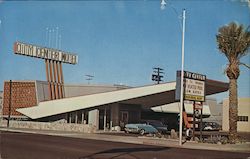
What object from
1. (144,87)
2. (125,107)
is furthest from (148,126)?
(125,107)

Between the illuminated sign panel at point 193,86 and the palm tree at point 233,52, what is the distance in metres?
2.22

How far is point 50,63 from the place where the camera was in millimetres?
53938

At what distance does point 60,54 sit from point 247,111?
113 feet

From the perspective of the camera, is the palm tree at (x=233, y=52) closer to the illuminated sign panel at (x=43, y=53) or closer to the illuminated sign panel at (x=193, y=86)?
the illuminated sign panel at (x=193, y=86)

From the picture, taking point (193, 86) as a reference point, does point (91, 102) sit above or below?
below

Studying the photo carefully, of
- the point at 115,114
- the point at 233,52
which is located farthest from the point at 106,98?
the point at 233,52

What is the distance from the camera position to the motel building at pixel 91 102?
42406mm

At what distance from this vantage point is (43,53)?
5297 cm

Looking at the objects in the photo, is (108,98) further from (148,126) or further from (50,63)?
(50,63)

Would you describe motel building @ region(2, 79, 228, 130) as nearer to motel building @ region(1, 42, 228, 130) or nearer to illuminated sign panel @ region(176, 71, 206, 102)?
motel building @ region(1, 42, 228, 130)

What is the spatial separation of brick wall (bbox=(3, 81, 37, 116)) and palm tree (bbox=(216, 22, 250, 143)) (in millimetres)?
29580

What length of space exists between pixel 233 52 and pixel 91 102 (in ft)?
58.6

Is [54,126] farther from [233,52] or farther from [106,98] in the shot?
[233,52]

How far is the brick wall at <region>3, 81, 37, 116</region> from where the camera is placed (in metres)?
53.8
